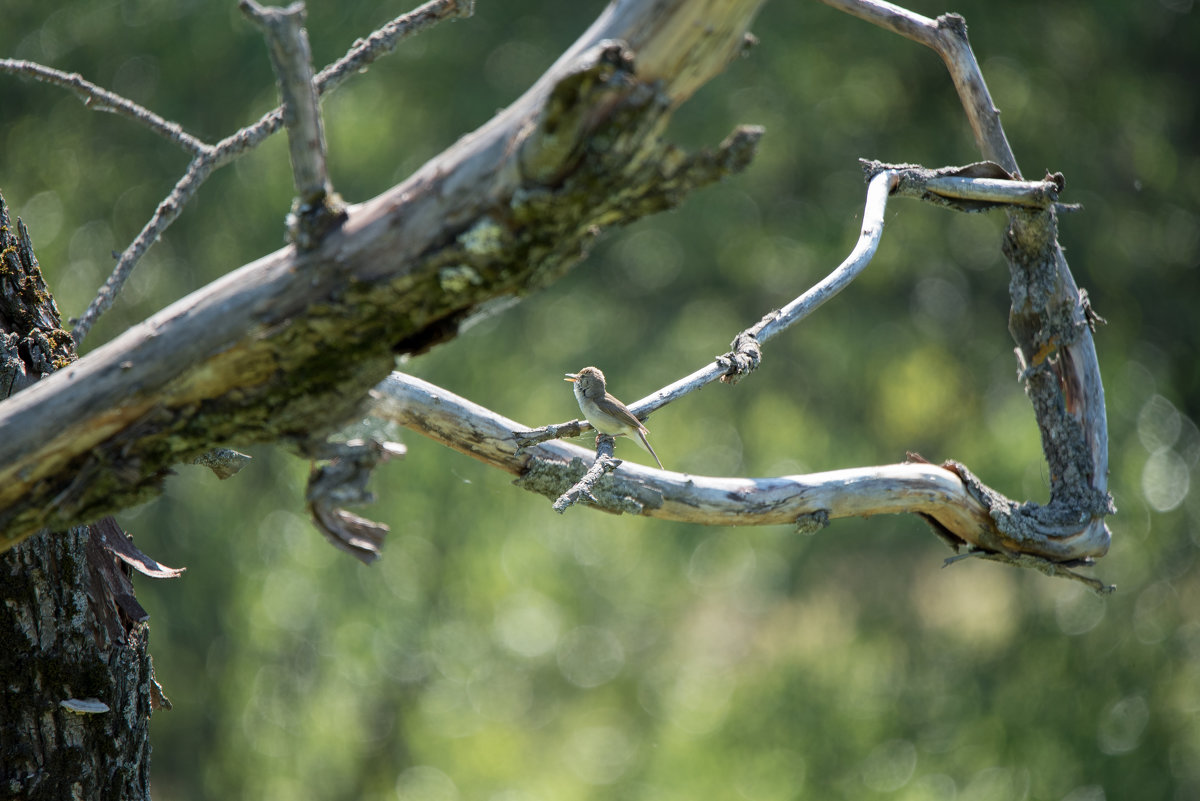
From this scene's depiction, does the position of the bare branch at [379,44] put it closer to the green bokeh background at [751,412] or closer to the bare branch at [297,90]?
the bare branch at [297,90]

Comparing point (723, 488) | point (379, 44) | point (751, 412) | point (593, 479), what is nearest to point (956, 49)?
point (723, 488)

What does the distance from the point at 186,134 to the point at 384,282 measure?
1.06 meters

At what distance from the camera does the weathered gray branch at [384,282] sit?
1.06 metres

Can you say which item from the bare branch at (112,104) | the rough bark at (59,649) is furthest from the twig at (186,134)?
the rough bark at (59,649)

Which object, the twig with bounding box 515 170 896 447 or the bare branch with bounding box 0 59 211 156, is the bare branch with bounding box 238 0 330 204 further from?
the bare branch with bounding box 0 59 211 156

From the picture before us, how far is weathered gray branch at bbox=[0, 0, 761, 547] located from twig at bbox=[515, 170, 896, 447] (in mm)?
701

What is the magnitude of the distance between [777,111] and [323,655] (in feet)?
15.4

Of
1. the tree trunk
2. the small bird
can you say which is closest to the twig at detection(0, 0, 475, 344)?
the tree trunk

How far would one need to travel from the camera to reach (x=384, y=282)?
1108mm

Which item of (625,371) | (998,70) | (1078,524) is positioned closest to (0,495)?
(1078,524)

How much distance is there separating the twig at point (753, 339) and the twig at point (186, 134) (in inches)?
30.9

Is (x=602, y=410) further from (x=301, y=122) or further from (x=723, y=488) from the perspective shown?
(x=301, y=122)

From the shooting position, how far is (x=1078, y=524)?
→ 2180 mm

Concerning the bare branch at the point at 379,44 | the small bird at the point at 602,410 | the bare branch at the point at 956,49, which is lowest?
the small bird at the point at 602,410
